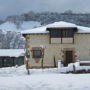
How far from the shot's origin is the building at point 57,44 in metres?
26.2

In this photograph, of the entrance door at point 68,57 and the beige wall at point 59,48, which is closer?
the beige wall at point 59,48

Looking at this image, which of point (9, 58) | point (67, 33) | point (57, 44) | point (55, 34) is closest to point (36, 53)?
point (57, 44)

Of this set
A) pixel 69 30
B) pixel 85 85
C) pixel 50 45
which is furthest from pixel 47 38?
pixel 85 85

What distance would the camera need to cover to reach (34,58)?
2661 cm

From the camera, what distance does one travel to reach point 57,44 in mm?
26234

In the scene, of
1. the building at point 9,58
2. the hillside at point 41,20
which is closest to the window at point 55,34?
the building at point 9,58

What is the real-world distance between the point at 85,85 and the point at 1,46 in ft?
258

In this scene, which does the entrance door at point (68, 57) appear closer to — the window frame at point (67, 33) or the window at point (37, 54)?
the window frame at point (67, 33)

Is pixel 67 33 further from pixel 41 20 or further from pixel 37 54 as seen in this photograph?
pixel 41 20

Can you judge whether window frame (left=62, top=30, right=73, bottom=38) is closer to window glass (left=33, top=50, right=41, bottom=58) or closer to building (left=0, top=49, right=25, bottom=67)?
window glass (left=33, top=50, right=41, bottom=58)

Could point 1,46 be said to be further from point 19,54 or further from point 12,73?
point 12,73

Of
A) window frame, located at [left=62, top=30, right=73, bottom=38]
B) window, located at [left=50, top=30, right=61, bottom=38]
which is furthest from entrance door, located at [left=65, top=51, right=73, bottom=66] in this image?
window, located at [left=50, top=30, right=61, bottom=38]

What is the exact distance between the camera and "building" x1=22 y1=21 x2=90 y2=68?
26172 mm

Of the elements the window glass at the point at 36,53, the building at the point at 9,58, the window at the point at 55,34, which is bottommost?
the building at the point at 9,58
